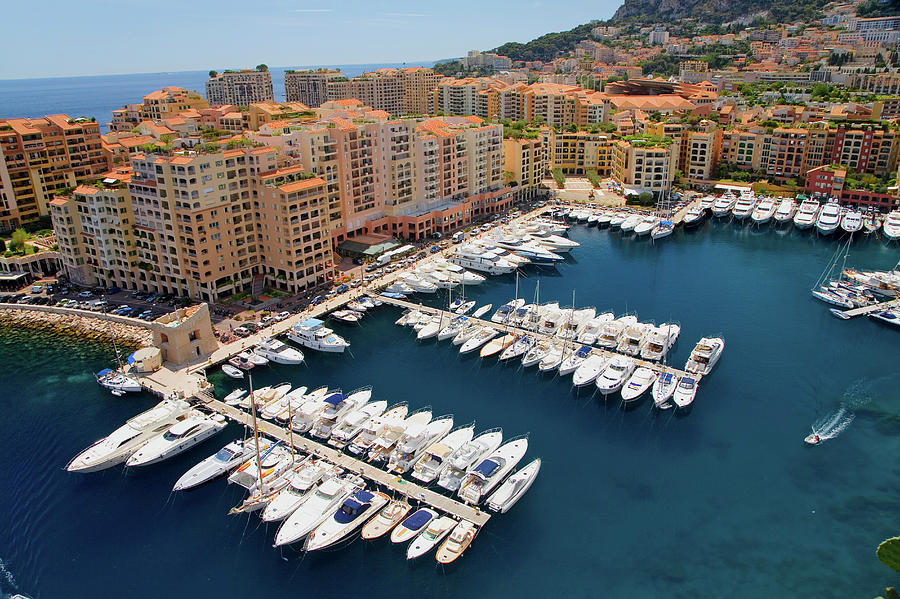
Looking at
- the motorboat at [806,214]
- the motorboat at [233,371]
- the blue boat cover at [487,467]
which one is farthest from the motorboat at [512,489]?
the motorboat at [806,214]

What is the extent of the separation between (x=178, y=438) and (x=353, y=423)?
13718 mm

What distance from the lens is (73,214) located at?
260 feet

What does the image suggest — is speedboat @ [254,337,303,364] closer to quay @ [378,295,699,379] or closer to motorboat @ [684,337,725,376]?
quay @ [378,295,699,379]

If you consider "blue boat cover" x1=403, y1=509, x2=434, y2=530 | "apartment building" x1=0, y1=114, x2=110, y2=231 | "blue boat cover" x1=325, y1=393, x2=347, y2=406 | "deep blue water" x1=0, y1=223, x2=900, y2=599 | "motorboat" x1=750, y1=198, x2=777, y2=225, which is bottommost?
"deep blue water" x1=0, y1=223, x2=900, y2=599

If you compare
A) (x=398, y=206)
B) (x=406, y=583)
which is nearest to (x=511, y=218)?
(x=398, y=206)

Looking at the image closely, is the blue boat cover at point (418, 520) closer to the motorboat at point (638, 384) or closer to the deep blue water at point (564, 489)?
the deep blue water at point (564, 489)

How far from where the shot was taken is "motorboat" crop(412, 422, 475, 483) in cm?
4638

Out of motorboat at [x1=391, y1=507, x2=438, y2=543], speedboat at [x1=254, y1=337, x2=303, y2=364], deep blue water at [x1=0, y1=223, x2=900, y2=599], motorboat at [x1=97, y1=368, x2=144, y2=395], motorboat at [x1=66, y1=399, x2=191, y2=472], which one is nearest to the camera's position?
deep blue water at [x1=0, y1=223, x2=900, y2=599]

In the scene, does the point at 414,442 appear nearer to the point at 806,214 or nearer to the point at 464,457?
the point at 464,457

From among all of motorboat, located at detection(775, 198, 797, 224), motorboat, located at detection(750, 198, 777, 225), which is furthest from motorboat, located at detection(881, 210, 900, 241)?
motorboat, located at detection(750, 198, 777, 225)

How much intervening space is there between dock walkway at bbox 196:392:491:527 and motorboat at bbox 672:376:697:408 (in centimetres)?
2193

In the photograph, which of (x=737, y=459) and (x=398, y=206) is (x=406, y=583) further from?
(x=398, y=206)

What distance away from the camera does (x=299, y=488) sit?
44750 mm

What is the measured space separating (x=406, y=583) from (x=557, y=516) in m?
11.4
